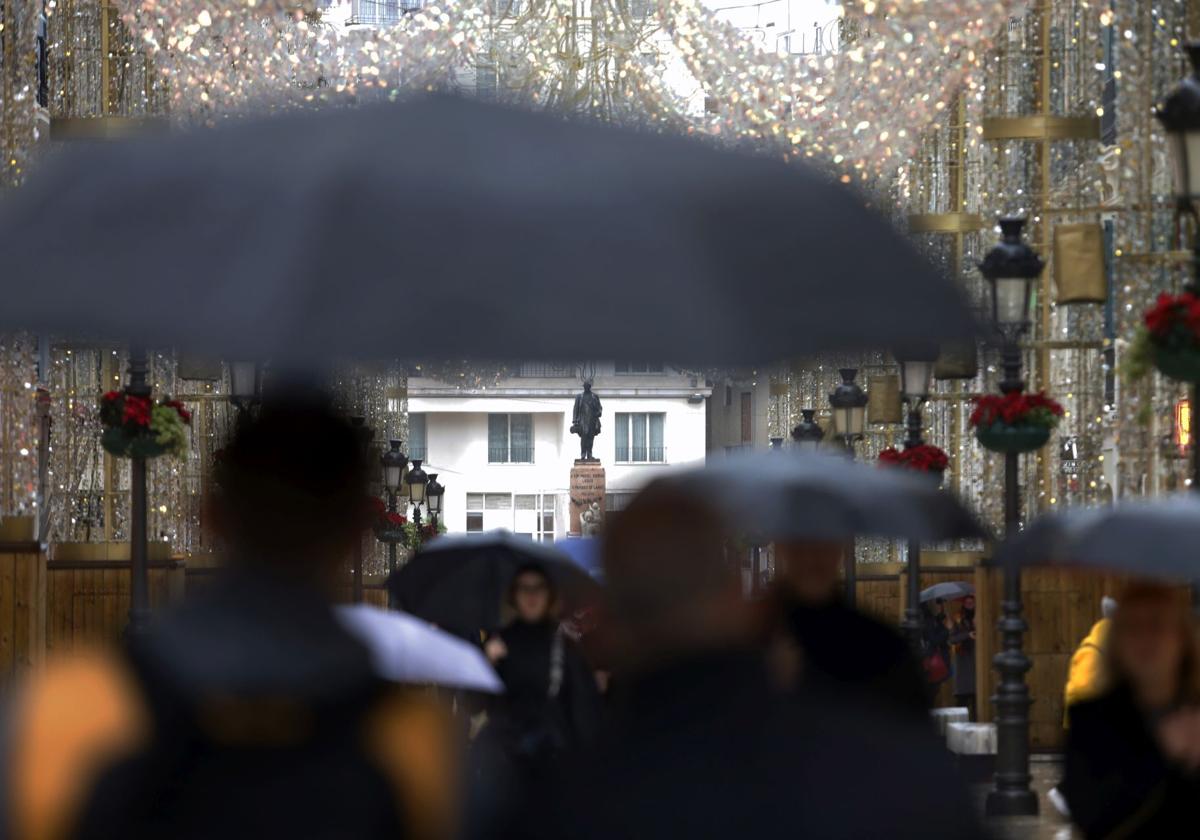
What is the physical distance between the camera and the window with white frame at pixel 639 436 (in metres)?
108

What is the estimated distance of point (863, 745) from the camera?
325 cm

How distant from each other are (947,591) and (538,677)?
2031 cm

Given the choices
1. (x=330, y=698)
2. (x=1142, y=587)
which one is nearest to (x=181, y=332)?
(x=330, y=698)

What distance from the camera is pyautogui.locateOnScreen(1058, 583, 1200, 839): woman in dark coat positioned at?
5703 mm

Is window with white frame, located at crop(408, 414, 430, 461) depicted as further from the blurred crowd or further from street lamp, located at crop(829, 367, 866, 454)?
the blurred crowd

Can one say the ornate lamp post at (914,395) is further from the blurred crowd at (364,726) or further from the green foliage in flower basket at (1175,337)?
the blurred crowd at (364,726)

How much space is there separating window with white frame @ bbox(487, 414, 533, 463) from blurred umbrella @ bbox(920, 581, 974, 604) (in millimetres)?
75769

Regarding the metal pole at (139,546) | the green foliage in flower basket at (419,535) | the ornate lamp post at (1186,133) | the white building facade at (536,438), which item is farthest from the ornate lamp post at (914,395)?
the white building facade at (536,438)

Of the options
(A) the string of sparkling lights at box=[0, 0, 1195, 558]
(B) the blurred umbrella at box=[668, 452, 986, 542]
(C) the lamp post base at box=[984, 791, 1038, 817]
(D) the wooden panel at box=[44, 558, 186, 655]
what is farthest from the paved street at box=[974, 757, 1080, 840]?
(D) the wooden panel at box=[44, 558, 186, 655]

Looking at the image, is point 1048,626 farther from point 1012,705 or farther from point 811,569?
point 811,569

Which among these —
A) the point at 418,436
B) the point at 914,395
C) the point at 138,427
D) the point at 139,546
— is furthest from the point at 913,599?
the point at 418,436

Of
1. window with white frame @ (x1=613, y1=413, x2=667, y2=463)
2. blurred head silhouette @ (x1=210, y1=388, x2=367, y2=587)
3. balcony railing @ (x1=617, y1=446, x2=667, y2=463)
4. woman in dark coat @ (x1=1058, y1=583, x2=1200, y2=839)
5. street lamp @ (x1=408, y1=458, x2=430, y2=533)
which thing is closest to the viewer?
blurred head silhouette @ (x1=210, y1=388, x2=367, y2=587)

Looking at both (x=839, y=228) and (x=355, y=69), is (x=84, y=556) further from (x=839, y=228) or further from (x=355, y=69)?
(x=839, y=228)

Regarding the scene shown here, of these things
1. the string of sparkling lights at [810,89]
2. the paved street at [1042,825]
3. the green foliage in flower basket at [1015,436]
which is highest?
the string of sparkling lights at [810,89]
